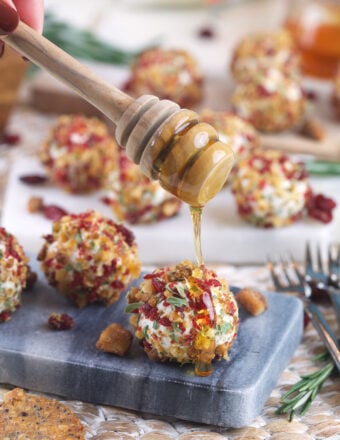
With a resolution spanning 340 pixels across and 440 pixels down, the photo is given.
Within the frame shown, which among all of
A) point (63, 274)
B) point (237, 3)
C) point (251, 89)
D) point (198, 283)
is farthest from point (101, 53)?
point (198, 283)

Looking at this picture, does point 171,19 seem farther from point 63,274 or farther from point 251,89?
point 63,274

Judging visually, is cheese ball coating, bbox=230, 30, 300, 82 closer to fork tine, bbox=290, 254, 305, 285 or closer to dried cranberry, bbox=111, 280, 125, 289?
fork tine, bbox=290, 254, 305, 285

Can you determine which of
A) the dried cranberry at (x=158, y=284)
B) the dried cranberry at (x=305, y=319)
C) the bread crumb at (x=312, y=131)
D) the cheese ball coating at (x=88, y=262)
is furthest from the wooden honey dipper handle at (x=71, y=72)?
the bread crumb at (x=312, y=131)

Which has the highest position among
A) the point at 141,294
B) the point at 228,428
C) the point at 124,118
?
the point at 124,118

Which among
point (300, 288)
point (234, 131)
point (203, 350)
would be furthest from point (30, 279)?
point (234, 131)

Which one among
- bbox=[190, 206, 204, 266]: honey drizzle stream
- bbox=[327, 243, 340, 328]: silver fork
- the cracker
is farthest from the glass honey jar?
the cracker

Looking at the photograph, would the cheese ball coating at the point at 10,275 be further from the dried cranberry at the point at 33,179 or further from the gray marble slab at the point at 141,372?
the dried cranberry at the point at 33,179
